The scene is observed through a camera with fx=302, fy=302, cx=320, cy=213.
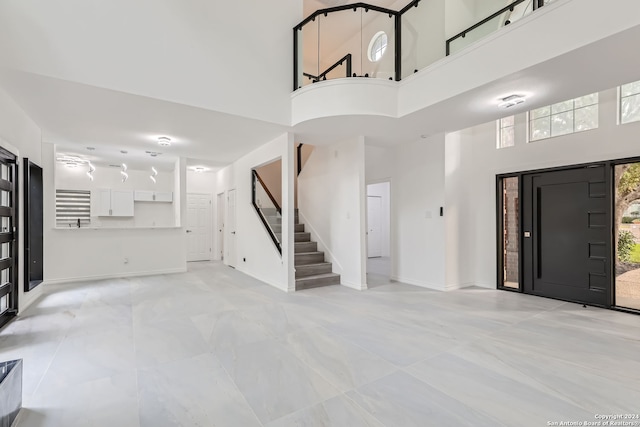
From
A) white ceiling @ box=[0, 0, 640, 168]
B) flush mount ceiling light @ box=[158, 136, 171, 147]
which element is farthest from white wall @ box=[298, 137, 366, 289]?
flush mount ceiling light @ box=[158, 136, 171, 147]

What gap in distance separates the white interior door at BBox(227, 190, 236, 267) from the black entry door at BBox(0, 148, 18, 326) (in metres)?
4.12

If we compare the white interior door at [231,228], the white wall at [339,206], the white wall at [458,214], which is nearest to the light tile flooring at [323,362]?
the white wall at [458,214]

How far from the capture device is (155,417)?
6.19ft

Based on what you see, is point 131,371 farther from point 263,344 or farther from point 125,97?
point 125,97

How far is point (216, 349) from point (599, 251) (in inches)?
203

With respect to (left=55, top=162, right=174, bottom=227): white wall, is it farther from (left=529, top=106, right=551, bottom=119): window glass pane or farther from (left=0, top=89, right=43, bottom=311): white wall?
(left=529, top=106, right=551, bottom=119): window glass pane

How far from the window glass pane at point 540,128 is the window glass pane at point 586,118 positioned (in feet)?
1.19

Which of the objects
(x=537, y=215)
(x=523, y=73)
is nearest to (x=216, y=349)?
(x=523, y=73)

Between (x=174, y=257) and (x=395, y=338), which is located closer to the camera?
(x=395, y=338)

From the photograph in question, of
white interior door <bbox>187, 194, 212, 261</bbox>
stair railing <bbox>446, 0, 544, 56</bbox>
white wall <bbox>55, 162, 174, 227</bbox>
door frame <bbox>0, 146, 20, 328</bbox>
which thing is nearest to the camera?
stair railing <bbox>446, 0, 544, 56</bbox>

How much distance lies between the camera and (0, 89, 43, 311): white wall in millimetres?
3625

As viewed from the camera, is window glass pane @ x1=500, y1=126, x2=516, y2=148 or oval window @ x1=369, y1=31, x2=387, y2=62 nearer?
window glass pane @ x1=500, y1=126, x2=516, y2=148

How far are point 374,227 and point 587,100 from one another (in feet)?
21.7

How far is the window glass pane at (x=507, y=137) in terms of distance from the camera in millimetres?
5148
